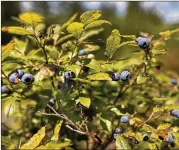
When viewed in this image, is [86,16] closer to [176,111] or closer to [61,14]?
[176,111]

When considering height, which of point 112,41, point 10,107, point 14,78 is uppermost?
point 112,41

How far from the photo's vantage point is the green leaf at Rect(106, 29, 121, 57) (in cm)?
121

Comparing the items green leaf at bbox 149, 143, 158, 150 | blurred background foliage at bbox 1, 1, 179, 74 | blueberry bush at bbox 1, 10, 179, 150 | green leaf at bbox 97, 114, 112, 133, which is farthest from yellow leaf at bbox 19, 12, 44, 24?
blurred background foliage at bbox 1, 1, 179, 74

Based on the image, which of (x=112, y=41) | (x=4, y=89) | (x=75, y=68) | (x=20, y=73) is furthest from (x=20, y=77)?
(x=112, y=41)

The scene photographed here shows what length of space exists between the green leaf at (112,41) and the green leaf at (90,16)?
3.0 inches

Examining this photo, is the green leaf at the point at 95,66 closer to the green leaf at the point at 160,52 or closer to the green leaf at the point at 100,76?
the green leaf at the point at 100,76

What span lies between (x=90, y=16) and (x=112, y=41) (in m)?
0.11

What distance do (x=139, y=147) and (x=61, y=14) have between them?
13.2 metres

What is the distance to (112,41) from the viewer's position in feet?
4.06

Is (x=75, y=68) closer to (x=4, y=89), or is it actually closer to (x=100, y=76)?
(x=100, y=76)

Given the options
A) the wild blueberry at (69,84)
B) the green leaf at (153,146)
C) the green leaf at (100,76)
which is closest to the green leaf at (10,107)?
the wild blueberry at (69,84)

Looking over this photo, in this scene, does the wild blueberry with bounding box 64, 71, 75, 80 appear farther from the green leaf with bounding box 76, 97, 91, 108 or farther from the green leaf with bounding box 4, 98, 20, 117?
the green leaf with bounding box 4, 98, 20, 117

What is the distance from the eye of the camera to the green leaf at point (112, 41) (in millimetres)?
1207

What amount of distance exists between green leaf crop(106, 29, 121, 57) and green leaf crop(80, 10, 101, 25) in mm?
76
